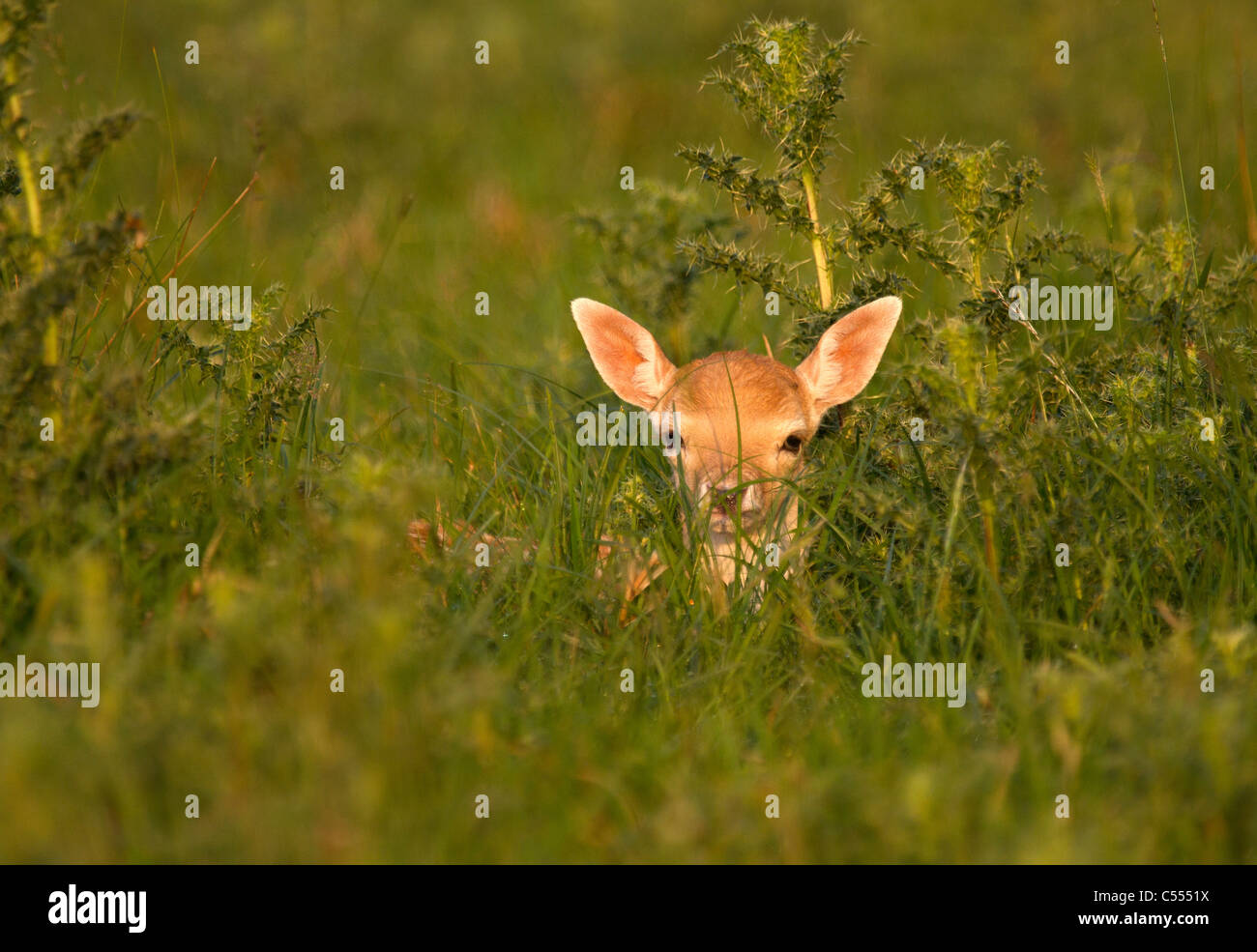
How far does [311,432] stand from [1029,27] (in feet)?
34.2

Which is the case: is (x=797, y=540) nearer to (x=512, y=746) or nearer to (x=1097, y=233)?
(x=512, y=746)

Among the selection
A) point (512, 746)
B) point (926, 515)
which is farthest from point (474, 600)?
point (926, 515)

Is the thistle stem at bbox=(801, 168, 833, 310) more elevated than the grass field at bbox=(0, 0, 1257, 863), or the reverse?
the thistle stem at bbox=(801, 168, 833, 310)

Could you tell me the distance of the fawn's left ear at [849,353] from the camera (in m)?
5.53

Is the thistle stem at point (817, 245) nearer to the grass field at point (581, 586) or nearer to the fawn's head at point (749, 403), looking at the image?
the fawn's head at point (749, 403)

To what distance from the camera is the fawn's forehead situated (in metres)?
5.52

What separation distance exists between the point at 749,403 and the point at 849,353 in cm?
50

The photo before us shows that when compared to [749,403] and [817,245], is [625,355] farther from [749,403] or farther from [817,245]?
[817,245]

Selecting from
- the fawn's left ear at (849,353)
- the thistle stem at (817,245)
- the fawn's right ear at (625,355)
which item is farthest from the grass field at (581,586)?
the thistle stem at (817,245)

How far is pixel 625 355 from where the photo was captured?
5996 millimetres

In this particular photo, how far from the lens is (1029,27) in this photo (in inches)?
520

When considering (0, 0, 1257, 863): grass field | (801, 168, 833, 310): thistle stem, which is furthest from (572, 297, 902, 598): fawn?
(801, 168, 833, 310): thistle stem

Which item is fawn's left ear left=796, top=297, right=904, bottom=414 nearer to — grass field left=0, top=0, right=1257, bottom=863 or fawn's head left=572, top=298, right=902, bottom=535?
fawn's head left=572, top=298, right=902, bottom=535

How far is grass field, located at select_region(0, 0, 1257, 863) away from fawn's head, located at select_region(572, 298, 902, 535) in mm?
191
